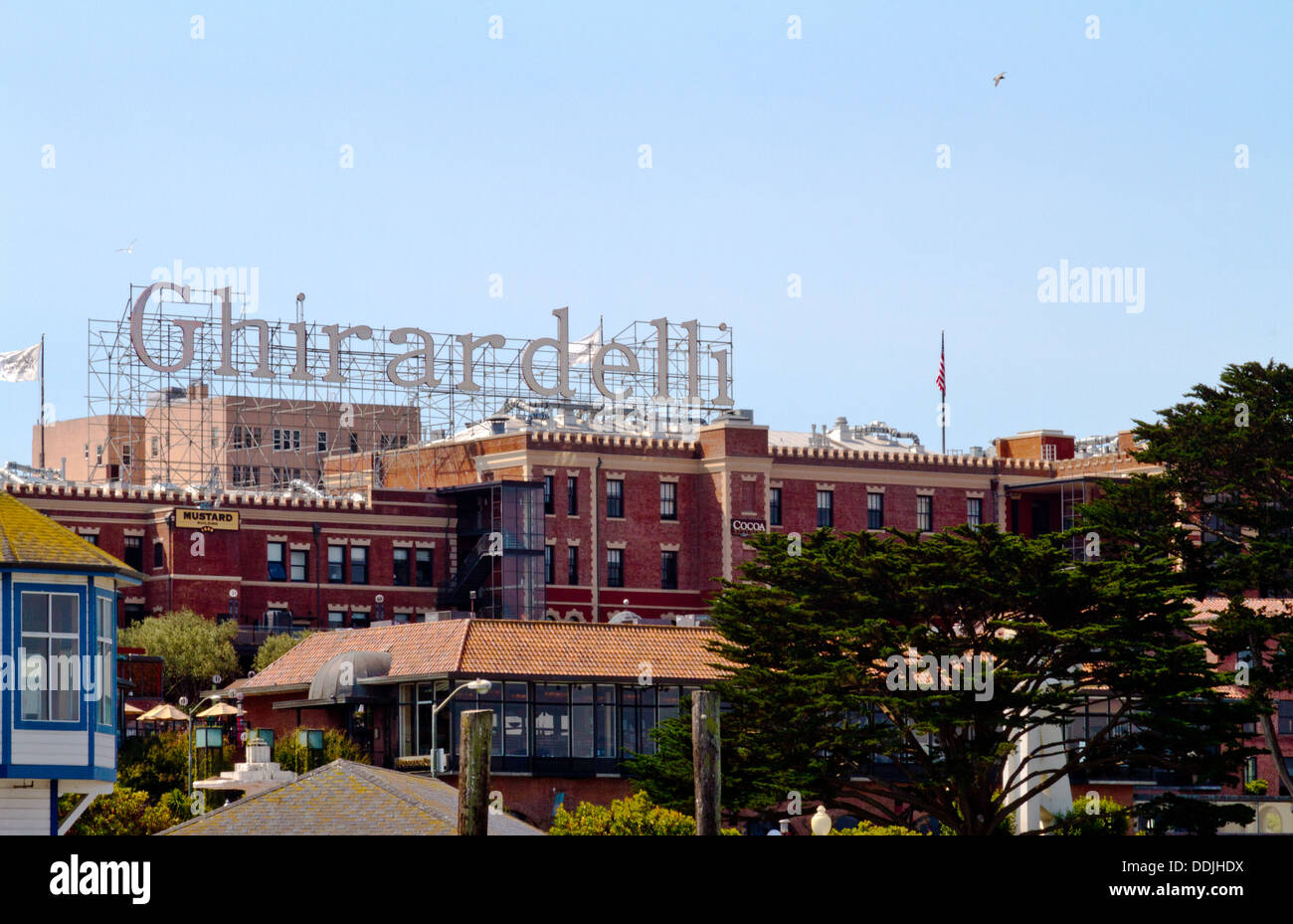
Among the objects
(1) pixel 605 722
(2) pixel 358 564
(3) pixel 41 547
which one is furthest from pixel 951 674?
(2) pixel 358 564

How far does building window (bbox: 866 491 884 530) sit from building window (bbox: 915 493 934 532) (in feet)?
7.20

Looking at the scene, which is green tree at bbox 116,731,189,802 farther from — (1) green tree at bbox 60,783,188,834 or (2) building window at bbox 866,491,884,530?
(2) building window at bbox 866,491,884,530

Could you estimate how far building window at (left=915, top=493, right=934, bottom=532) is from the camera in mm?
122250

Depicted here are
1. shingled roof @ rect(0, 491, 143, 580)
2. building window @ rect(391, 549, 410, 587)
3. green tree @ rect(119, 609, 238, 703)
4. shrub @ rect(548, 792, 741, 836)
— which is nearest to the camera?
shingled roof @ rect(0, 491, 143, 580)

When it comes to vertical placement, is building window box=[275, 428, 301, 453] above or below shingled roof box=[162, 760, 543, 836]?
above

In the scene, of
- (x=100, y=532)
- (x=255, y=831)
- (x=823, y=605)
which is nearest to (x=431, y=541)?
(x=100, y=532)

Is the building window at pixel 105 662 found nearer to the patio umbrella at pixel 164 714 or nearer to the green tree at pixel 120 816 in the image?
the green tree at pixel 120 816

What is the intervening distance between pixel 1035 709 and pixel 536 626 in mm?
18679

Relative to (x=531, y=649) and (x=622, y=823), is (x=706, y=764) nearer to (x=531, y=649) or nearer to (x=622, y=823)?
(x=622, y=823)

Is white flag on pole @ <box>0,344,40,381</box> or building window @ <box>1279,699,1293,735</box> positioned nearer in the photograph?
building window @ <box>1279,699,1293,735</box>

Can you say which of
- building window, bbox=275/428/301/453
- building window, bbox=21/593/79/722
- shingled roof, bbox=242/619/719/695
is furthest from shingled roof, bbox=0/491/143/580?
building window, bbox=275/428/301/453

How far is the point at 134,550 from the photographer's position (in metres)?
107

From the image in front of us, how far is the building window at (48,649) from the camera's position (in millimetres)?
40562

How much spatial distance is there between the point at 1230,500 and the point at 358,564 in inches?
1817
